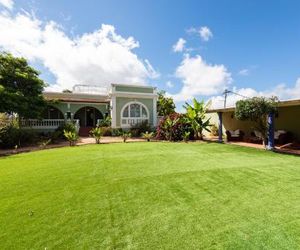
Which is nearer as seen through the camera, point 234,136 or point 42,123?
point 234,136

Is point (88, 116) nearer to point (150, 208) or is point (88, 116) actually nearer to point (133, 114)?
point (133, 114)

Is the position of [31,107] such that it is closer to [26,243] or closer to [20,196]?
[20,196]

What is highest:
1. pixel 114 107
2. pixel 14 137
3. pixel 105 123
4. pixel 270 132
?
pixel 114 107

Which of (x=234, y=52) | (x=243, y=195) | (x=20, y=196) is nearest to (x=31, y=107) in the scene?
(x=20, y=196)

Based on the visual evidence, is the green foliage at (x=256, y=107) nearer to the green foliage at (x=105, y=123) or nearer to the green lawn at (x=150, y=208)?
the green lawn at (x=150, y=208)

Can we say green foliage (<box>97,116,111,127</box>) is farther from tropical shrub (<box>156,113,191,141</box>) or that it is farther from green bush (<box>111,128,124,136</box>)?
tropical shrub (<box>156,113,191,141</box>)

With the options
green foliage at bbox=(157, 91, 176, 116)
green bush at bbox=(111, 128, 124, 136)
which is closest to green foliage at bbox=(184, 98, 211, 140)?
green bush at bbox=(111, 128, 124, 136)

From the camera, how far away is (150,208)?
4.34 meters

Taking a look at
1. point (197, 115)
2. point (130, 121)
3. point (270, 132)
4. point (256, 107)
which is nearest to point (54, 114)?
point (130, 121)

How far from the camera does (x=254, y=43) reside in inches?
686

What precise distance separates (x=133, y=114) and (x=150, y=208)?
18.2m

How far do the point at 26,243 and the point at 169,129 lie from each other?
586 inches

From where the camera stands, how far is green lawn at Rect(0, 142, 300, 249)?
10.6 feet

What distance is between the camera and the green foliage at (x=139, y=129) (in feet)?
66.9
